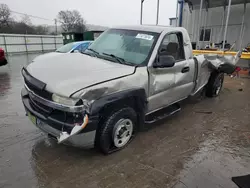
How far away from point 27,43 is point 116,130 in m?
21.0

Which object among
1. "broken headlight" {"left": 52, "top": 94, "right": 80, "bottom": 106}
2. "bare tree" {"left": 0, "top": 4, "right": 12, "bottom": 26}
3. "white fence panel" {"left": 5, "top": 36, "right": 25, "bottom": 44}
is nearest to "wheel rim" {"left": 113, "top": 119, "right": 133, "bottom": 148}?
"broken headlight" {"left": 52, "top": 94, "right": 80, "bottom": 106}

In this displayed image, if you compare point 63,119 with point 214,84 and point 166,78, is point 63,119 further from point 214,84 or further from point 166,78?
point 214,84

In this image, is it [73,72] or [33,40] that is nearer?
[73,72]

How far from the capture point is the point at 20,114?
15.1 feet

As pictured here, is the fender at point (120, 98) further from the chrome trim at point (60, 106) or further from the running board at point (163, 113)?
the running board at point (163, 113)

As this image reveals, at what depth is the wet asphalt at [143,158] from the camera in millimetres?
2619

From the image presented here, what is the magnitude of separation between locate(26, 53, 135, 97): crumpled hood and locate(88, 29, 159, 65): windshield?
32 centimetres

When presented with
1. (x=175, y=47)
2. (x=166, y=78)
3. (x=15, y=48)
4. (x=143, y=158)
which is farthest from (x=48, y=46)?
(x=143, y=158)

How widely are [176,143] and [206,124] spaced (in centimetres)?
122

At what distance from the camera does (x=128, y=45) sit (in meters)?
3.65

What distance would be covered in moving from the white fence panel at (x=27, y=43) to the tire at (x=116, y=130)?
19.4m

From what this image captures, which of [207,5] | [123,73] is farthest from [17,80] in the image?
[207,5]

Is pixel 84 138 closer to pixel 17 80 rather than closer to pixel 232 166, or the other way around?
pixel 232 166

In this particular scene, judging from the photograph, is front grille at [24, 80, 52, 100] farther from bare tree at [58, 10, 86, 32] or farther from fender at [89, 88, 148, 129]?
bare tree at [58, 10, 86, 32]
